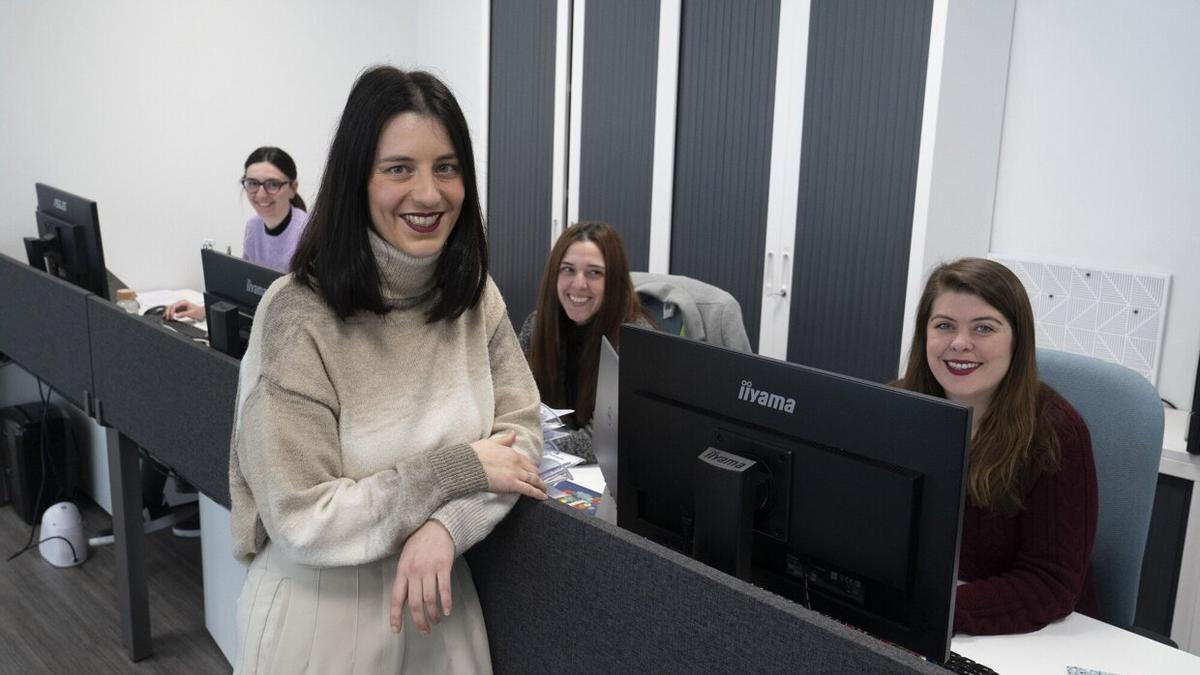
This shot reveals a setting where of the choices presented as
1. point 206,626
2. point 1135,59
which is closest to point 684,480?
point 206,626

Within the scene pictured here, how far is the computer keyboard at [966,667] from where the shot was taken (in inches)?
45.2

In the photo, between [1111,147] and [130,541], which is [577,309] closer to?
[130,541]

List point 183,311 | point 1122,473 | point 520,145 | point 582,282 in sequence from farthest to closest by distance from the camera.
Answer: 1. point 520,145
2. point 183,311
3. point 582,282
4. point 1122,473

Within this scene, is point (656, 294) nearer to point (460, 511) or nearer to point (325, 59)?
point (460, 511)

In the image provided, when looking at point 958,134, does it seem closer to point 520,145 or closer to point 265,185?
point 520,145

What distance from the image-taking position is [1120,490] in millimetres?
1646

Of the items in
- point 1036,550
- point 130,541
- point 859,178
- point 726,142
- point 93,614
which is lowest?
point 93,614

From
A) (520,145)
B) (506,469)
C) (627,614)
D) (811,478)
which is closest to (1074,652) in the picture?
(811,478)

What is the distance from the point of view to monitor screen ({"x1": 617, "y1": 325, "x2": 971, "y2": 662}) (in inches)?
38.9

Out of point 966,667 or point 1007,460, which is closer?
point 966,667

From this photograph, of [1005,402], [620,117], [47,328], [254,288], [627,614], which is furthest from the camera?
[620,117]

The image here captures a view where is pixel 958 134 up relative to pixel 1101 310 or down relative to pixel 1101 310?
up

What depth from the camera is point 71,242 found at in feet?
8.38

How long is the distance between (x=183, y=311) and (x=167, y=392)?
4.32 ft
